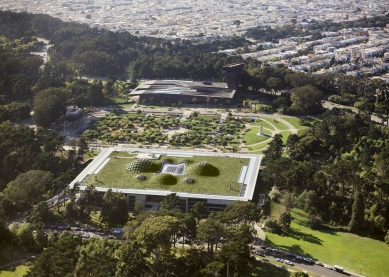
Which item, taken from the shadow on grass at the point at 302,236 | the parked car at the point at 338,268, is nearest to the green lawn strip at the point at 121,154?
the shadow on grass at the point at 302,236

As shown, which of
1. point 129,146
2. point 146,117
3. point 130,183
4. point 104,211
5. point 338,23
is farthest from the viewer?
point 338,23

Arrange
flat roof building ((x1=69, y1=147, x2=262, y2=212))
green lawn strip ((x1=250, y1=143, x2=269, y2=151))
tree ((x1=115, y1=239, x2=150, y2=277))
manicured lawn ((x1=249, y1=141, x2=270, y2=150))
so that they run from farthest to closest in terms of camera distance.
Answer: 1. manicured lawn ((x1=249, y1=141, x2=270, y2=150))
2. green lawn strip ((x1=250, y1=143, x2=269, y2=151))
3. flat roof building ((x1=69, y1=147, x2=262, y2=212))
4. tree ((x1=115, y1=239, x2=150, y2=277))

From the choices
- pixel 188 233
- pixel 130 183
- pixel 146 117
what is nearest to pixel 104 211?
pixel 130 183

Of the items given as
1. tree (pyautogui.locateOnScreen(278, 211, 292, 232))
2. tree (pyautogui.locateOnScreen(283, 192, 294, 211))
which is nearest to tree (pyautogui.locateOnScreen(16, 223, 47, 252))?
tree (pyautogui.locateOnScreen(278, 211, 292, 232))

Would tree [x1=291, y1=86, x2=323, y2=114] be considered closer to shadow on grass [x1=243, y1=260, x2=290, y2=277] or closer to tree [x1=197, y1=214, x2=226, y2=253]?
shadow on grass [x1=243, y1=260, x2=290, y2=277]

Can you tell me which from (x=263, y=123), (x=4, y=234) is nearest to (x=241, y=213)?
(x=4, y=234)

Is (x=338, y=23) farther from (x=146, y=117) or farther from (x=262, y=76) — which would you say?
(x=146, y=117)
